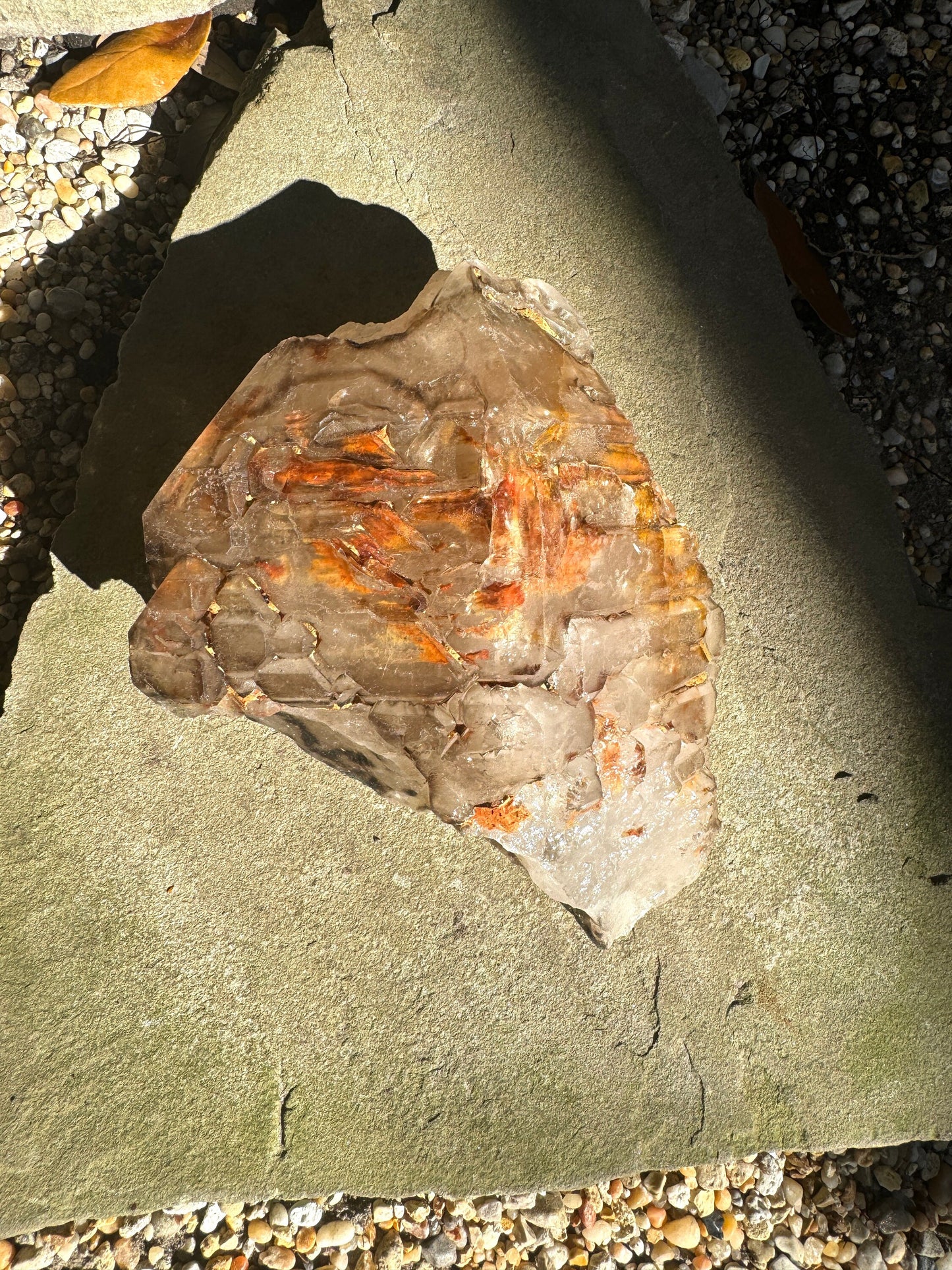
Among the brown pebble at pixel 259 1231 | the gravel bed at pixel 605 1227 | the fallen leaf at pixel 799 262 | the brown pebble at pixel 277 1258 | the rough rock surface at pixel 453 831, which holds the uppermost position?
the fallen leaf at pixel 799 262

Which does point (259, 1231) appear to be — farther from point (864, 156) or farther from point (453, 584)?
point (864, 156)

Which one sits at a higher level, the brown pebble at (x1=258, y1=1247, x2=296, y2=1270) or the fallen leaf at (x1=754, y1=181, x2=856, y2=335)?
the fallen leaf at (x1=754, y1=181, x2=856, y2=335)

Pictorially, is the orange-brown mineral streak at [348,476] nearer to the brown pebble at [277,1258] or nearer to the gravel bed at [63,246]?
the gravel bed at [63,246]

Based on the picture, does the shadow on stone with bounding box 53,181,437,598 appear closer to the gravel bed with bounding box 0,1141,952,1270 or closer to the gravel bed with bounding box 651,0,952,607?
the gravel bed with bounding box 651,0,952,607

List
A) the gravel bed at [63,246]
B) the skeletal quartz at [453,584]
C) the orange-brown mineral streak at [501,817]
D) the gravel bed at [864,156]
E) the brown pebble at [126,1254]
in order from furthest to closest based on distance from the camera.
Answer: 1. the gravel bed at [864,156]
2. the gravel bed at [63,246]
3. the brown pebble at [126,1254]
4. the orange-brown mineral streak at [501,817]
5. the skeletal quartz at [453,584]

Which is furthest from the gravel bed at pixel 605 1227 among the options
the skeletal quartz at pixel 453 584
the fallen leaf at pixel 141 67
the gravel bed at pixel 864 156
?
the fallen leaf at pixel 141 67

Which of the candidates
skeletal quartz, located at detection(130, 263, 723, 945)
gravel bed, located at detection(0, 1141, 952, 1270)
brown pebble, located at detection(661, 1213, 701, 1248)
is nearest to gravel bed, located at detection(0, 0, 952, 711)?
skeletal quartz, located at detection(130, 263, 723, 945)

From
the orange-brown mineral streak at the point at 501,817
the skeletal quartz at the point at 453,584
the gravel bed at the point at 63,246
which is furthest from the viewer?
the gravel bed at the point at 63,246
